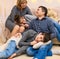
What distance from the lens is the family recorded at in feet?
7.23

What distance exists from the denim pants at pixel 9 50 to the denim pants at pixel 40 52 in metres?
0.20

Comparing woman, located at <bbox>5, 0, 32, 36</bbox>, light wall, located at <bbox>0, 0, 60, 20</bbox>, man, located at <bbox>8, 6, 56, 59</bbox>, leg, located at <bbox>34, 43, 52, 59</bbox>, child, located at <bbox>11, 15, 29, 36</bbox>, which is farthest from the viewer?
light wall, located at <bbox>0, 0, 60, 20</bbox>

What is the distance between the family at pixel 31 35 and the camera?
2.21 metres

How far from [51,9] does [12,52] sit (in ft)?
4.16

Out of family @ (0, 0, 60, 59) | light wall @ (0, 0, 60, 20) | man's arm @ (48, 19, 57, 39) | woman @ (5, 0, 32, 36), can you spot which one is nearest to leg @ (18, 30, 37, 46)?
family @ (0, 0, 60, 59)

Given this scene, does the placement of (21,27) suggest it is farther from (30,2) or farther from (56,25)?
(30,2)

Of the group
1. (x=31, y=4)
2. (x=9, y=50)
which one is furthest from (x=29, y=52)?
(x=31, y=4)

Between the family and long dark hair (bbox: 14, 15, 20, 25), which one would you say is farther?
long dark hair (bbox: 14, 15, 20, 25)

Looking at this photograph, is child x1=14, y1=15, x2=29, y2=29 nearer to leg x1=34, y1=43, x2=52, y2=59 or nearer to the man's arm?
the man's arm

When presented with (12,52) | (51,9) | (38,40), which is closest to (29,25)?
(38,40)

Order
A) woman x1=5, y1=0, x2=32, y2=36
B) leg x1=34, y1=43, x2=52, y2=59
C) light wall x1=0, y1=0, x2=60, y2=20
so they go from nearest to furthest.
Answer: leg x1=34, y1=43, x2=52, y2=59 < woman x1=5, y1=0, x2=32, y2=36 < light wall x1=0, y1=0, x2=60, y2=20

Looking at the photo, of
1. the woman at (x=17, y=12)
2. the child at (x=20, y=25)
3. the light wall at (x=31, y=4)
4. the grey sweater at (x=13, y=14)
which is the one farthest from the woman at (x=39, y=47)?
the light wall at (x=31, y=4)

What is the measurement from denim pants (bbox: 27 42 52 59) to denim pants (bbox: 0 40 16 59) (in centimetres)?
20

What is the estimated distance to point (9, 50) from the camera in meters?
2.23
